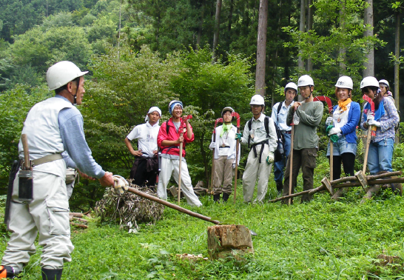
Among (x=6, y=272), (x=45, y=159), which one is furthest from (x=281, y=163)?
(x=6, y=272)

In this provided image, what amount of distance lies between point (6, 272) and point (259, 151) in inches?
246

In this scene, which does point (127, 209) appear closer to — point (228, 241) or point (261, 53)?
point (228, 241)

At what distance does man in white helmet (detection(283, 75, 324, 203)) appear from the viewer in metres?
8.15

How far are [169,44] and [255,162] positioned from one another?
1973 cm

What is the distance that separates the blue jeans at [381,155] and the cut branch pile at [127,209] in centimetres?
402

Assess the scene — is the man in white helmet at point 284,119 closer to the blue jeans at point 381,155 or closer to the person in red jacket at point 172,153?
the person in red jacket at point 172,153

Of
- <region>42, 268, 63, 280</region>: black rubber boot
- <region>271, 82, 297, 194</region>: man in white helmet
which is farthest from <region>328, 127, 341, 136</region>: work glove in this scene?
<region>42, 268, 63, 280</region>: black rubber boot

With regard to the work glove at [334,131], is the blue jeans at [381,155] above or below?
below

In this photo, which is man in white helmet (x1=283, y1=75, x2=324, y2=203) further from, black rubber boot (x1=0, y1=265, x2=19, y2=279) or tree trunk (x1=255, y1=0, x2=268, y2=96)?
tree trunk (x1=255, y1=0, x2=268, y2=96)

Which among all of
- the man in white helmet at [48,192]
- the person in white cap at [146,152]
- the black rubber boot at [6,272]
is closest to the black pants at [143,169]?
the person in white cap at [146,152]

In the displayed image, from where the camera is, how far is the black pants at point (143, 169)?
927 centimetres

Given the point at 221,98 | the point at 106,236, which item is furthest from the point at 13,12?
the point at 106,236

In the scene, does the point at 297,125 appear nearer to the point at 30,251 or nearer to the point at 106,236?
the point at 106,236

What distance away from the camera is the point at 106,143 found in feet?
40.4
